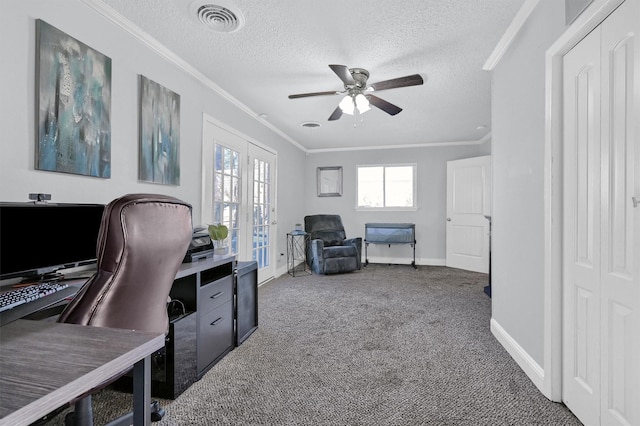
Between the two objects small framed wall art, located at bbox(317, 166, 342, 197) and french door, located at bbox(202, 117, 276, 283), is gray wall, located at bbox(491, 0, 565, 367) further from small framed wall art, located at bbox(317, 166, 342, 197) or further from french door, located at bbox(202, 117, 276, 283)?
small framed wall art, located at bbox(317, 166, 342, 197)

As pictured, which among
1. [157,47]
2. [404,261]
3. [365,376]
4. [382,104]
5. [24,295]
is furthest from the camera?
[404,261]

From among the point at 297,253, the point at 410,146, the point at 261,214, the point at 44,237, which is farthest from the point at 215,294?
the point at 410,146

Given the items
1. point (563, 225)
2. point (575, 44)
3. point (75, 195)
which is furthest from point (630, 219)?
point (75, 195)

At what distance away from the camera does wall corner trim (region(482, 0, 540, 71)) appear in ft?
Result: 6.65

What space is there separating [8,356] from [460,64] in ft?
11.1

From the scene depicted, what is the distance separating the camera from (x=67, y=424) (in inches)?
51.3

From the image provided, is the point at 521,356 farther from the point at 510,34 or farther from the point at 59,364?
the point at 59,364

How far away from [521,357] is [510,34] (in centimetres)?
228

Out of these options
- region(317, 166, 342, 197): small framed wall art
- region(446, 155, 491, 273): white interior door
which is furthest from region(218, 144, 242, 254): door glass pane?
region(446, 155, 491, 273): white interior door

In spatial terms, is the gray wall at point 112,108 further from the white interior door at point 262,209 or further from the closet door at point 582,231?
the closet door at point 582,231

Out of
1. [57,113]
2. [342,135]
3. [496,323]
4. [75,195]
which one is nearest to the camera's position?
[57,113]

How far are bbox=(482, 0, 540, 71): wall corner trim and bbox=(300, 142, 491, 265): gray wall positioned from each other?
340cm

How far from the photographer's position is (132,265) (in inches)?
40.1

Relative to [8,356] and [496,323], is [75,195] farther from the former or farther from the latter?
[496,323]
